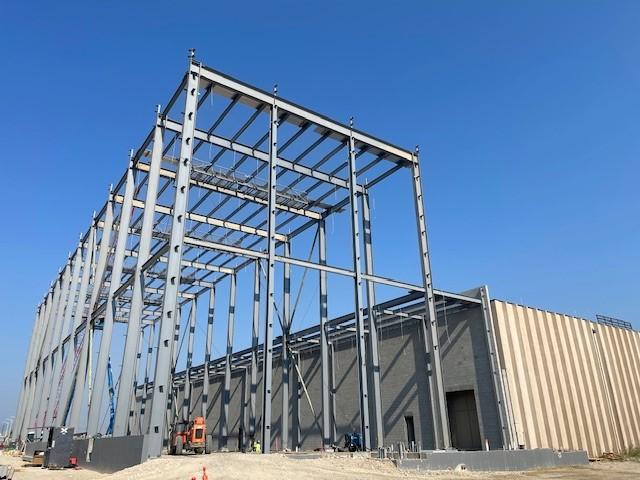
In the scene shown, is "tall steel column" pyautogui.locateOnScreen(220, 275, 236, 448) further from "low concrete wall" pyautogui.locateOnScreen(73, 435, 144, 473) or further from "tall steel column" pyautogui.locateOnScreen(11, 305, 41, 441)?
"tall steel column" pyautogui.locateOnScreen(11, 305, 41, 441)

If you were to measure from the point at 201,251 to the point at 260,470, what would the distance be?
22.9 m

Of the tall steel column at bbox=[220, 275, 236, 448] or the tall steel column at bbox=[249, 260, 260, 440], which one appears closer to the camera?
the tall steel column at bbox=[249, 260, 260, 440]

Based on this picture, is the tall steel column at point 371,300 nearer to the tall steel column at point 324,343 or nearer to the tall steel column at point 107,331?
the tall steel column at point 324,343

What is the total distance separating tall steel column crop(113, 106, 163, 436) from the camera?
19.0 meters

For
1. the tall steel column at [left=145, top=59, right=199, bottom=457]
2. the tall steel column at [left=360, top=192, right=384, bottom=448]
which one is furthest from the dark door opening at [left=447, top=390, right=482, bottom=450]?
the tall steel column at [left=145, top=59, right=199, bottom=457]

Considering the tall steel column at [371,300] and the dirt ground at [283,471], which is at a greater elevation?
the tall steel column at [371,300]

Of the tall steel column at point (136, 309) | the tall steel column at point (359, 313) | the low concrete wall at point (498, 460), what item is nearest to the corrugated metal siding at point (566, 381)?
the low concrete wall at point (498, 460)

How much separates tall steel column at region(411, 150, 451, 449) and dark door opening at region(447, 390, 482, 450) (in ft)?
5.80

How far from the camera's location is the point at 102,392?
2289 cm

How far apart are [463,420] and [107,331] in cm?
1821

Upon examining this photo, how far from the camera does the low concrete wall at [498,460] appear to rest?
1712 centimetres

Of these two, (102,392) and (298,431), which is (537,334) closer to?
(298,431)

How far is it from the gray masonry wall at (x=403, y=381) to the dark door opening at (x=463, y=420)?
0.70 meters

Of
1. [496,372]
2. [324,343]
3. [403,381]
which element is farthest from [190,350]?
[496,372]
